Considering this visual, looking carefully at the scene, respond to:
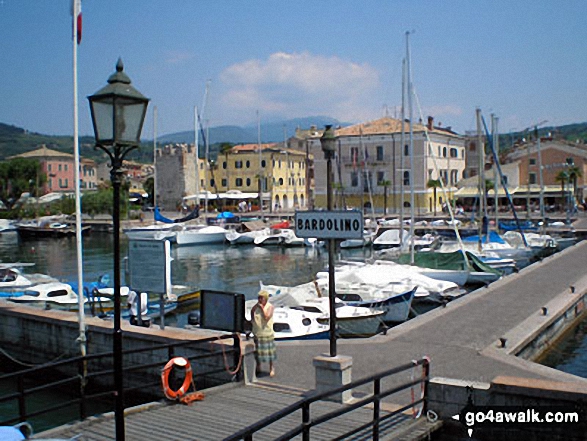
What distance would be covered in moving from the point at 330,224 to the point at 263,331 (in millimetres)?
2973

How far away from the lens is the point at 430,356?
14.9 m

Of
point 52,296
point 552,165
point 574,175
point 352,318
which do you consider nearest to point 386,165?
point 574,175

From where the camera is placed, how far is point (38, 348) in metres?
19.3

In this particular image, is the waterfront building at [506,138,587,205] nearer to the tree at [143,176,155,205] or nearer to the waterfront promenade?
the tree at [143,176,155,205]

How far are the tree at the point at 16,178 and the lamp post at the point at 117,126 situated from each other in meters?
104

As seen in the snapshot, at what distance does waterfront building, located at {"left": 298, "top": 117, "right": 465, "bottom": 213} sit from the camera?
83.6 meters

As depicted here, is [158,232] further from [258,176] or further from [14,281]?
[258,176]

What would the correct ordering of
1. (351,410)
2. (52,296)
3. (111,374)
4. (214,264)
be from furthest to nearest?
(214,264), (52,296), (111,374), (351,410)

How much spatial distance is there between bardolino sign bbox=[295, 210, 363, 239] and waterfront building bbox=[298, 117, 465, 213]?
70301 mm

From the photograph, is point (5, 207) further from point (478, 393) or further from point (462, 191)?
point (478, 393)

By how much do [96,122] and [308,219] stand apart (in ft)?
16.3

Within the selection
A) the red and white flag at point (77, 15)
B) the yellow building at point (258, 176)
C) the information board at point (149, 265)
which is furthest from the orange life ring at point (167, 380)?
the yellow building at point (258, 176)

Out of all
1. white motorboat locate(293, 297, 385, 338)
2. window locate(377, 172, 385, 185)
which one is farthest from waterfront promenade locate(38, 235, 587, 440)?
window locate(377, 172, 385, 185)

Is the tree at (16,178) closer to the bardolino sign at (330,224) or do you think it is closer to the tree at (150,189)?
→ the tree at (150,189)
